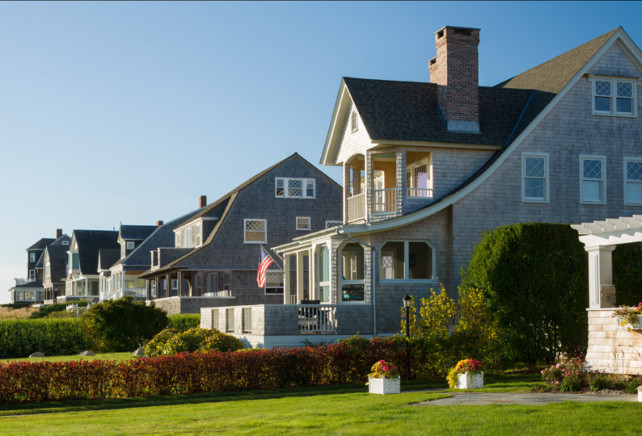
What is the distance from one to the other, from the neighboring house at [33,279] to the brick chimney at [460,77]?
104 meters

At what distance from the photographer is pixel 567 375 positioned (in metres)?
17.7

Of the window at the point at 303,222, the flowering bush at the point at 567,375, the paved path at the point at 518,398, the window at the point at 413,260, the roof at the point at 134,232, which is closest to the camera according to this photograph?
the paved path at the point at 518,398

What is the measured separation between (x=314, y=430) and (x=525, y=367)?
Answer: 13776 millimetres

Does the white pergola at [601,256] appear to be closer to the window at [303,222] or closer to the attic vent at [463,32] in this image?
the attic vent at [463,32]

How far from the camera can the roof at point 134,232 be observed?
248 feet

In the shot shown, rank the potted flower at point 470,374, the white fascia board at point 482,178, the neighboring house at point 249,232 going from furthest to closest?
the neighboring house at point 249,232, the white fascia board at point 482,178, the potted flower at point 470,374

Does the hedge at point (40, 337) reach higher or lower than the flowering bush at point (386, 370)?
lower

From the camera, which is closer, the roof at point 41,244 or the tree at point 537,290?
the tree at point 537,290

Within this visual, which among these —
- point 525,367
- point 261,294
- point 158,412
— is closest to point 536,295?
point 525,367

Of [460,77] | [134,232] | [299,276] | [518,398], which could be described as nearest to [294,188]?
[299,276]

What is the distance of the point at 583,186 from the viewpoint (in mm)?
29891

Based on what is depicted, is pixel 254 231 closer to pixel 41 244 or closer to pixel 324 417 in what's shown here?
pixel 324 417

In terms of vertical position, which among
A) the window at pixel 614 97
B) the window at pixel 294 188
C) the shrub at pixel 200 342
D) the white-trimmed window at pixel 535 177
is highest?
the window at pixel 614 97

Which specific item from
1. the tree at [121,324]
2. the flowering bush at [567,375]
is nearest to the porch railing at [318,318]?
the flowering bush at [567,375]
